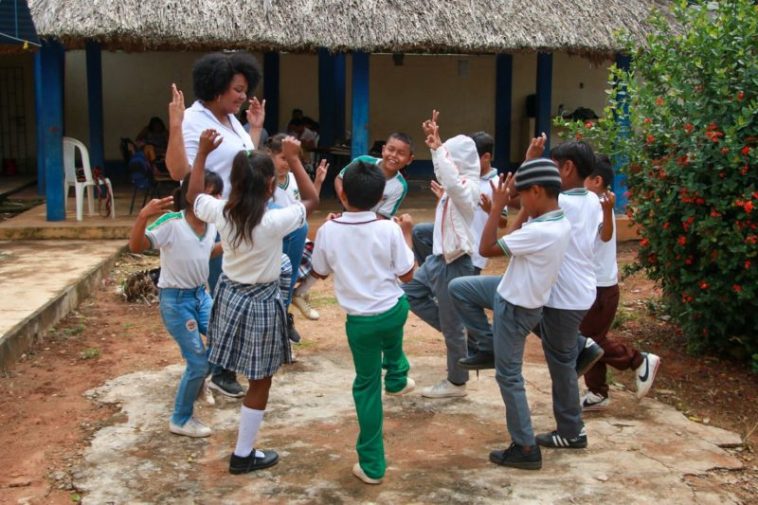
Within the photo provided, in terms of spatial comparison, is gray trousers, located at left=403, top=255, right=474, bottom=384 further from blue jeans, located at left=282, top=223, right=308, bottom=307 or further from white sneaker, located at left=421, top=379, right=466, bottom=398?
blue jeans, located at left=282, top=223, right=308, bottom=307

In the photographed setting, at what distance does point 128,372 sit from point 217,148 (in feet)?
6.00

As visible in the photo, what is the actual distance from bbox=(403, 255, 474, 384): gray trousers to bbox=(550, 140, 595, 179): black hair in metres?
0.80

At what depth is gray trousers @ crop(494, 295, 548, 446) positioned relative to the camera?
160 inches

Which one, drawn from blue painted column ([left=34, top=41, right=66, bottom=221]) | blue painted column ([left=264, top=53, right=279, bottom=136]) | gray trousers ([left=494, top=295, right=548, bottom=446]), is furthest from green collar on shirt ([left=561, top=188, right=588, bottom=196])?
blue painted column ([left=264, top=53, right=279, bottom=136])

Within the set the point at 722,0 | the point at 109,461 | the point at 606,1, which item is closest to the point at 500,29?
the point at 606,1

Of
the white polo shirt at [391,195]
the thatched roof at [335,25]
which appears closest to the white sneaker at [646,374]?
the white polo shirt at [391,195]

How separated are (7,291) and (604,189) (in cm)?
450

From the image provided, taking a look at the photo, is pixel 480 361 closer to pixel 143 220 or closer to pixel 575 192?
pixel 575 192

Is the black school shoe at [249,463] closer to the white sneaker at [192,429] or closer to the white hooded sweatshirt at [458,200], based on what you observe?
the white sneaker at [192,429]

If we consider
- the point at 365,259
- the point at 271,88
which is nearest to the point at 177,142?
the point at 365,259

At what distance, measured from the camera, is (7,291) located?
6820 millimetres

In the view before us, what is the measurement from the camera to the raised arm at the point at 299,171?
4.40 metres

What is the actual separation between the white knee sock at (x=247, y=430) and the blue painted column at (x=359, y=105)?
685cm

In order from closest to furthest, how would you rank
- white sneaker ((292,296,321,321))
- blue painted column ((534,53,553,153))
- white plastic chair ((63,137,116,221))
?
white sneaker ((292,296,321,321)) < white plastic chair ((63,137,116,221)) < blue painted column ((534,53,553,153))
